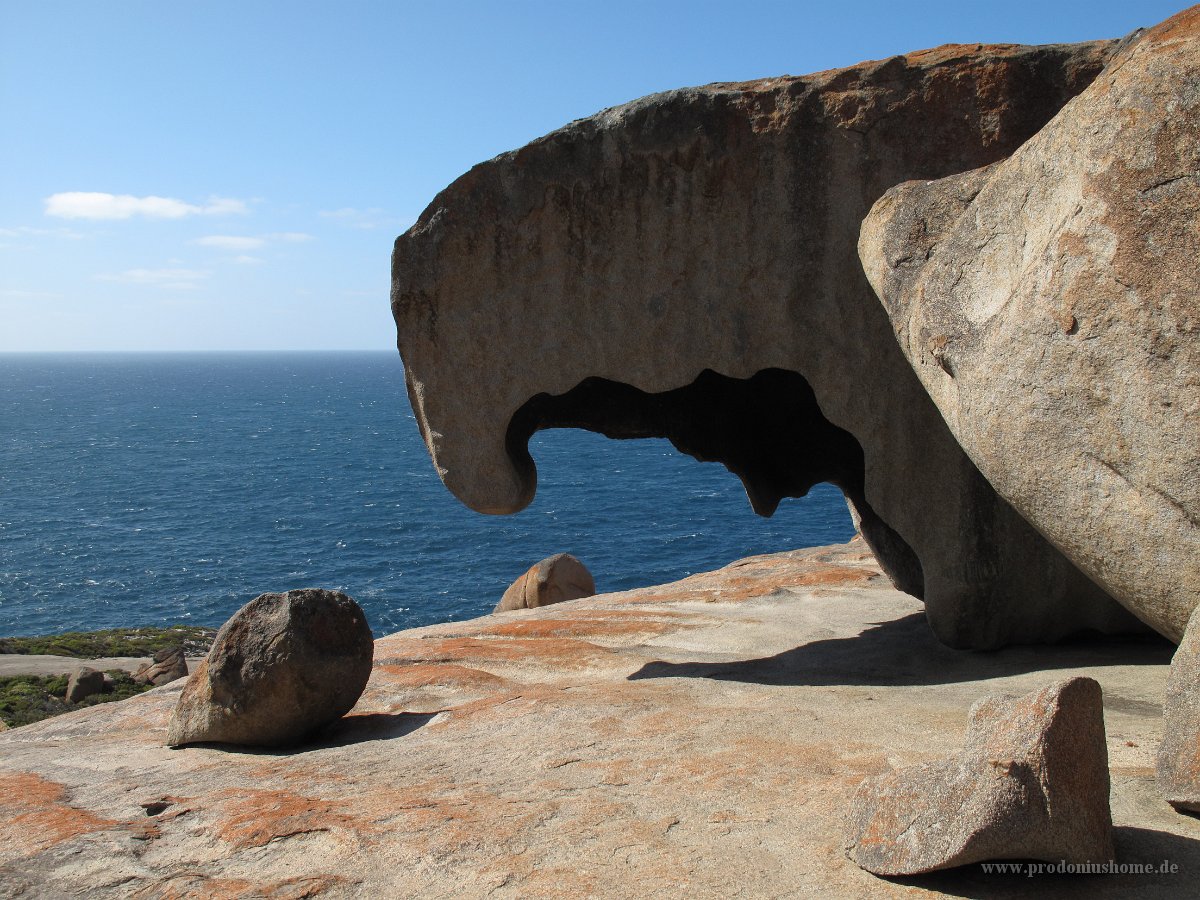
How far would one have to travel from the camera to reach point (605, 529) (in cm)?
4434

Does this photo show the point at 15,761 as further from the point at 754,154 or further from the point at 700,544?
the point at 700,544

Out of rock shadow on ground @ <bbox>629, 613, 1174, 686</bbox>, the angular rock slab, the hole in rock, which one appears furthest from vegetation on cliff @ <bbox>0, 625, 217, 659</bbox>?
the angular rock slab

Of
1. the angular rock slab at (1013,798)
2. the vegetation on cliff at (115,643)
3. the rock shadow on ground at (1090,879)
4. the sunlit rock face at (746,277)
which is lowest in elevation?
the vegetation on cliff at (115,643)

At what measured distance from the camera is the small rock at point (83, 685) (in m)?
20.9

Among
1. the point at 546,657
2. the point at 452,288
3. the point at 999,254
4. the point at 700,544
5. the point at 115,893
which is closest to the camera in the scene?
the point at 115,893

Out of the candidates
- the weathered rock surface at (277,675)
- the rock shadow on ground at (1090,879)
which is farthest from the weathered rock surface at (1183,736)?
the weathered rock surface at (277,675)

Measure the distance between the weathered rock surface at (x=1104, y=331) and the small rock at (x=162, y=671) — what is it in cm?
1885

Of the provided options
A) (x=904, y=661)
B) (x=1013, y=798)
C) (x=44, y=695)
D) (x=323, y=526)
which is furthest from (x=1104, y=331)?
(x=323, y=526)

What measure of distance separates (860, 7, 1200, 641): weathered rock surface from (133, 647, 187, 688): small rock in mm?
18851

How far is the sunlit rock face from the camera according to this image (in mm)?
8773

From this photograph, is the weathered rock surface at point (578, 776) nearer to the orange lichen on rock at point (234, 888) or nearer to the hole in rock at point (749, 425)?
the orange lichen on rock at point (234, 888)

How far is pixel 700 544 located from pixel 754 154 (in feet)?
105

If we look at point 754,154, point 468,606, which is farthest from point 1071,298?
point 468,606

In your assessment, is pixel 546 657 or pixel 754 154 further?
pixel 546 657
